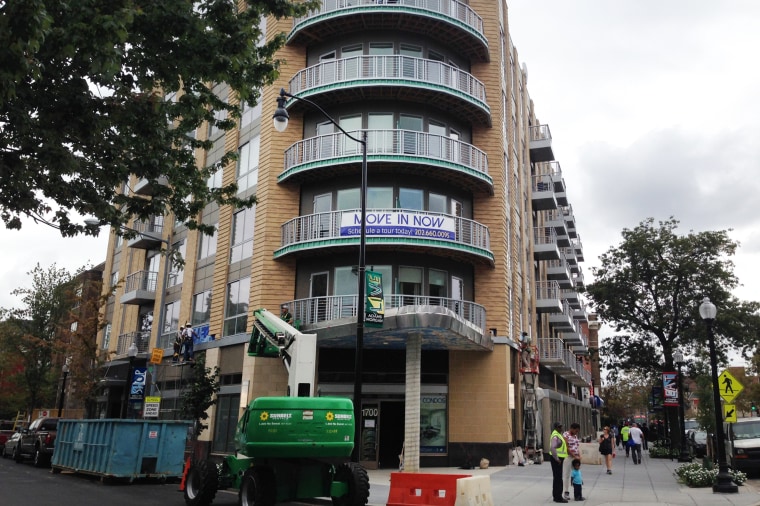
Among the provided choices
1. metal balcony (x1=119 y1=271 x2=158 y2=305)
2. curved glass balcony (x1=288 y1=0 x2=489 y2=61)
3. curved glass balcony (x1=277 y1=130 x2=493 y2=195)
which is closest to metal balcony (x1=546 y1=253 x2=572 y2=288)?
curved glass balcony (x1=277 y1=130 x2=493 y2=195)

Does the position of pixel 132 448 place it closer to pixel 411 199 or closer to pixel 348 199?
pixel 348 199

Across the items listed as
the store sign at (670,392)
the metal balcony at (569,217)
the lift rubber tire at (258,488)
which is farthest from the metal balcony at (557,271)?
the lift rubber tire at (258,488)

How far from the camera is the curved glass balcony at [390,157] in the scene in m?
25.5

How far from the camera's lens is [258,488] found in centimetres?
1214

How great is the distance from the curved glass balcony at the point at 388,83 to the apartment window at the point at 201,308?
9.82m

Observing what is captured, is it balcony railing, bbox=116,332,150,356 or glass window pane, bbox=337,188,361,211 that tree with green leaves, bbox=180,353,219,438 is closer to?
glass window pane, bbox=337,188,361,211

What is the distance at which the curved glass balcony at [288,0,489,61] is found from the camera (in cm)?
2680

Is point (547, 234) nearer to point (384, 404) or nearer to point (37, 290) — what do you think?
point (384, 404)

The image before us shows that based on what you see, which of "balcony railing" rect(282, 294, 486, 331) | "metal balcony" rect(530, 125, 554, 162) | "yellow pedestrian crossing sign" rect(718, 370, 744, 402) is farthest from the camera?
"metal balcony" rect(530, 125, 554, 162)

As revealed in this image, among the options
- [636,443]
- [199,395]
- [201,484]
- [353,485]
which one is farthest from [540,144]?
[201,484]

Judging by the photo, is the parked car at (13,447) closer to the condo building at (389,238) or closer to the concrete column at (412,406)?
the condo building at (389,238)

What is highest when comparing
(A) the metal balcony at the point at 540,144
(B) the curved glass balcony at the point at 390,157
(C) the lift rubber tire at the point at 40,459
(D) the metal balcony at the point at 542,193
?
(A) the metal balcony at the point at 540,144

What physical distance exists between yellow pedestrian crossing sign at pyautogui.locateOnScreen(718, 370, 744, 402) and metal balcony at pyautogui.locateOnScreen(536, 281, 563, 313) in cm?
2121

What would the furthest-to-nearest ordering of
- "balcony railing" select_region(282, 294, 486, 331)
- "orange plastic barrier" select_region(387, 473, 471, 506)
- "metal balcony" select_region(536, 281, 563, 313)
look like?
1. "metal balcony" select_region(536, 281, 563, 313)
2. "balcony railing" select_region(282, 294, 486, 331)
3. "orange plastic barrier" select_region(387, 473, 471, 506)
